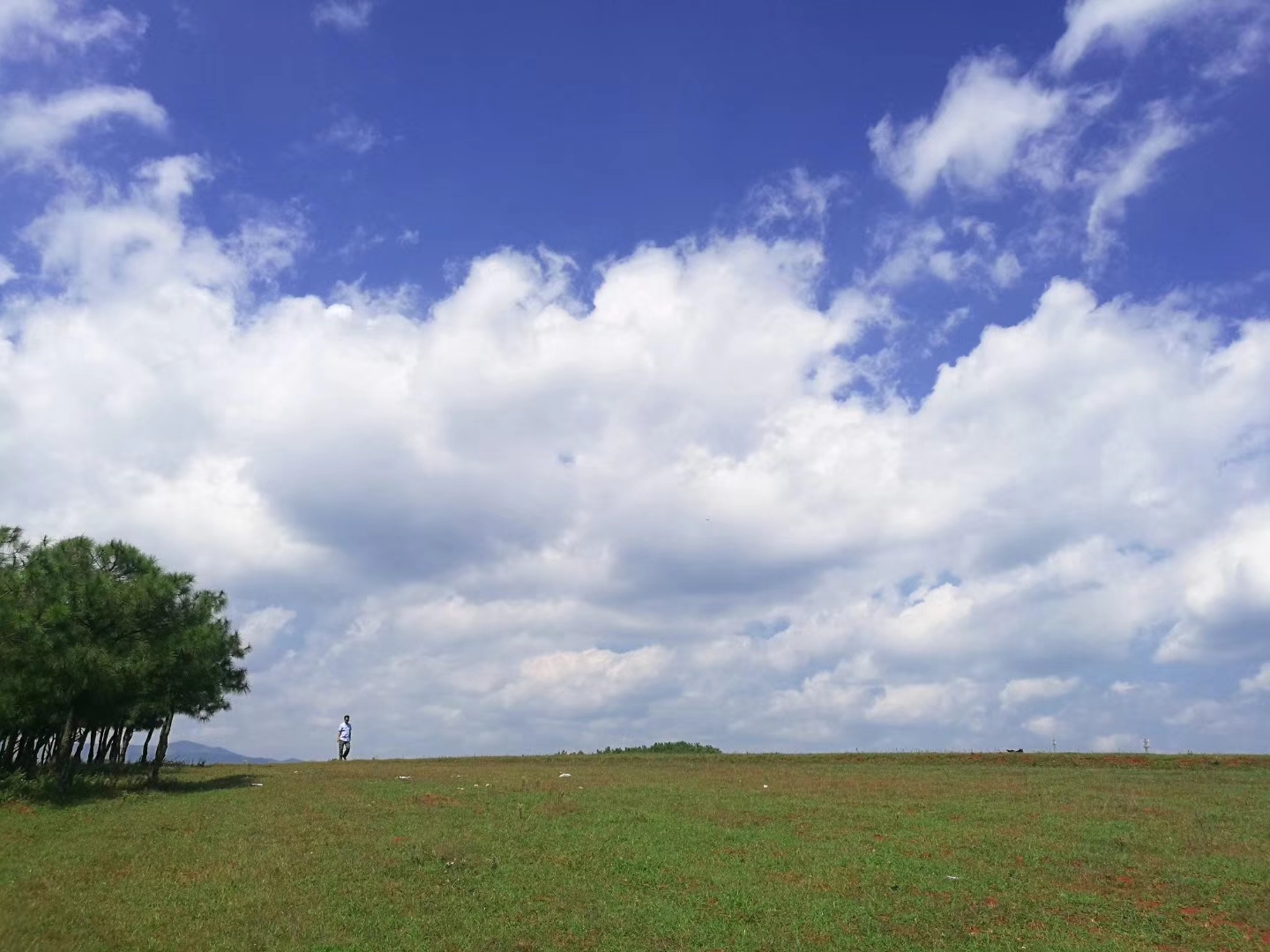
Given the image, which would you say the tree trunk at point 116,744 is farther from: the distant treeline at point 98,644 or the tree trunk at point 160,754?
the tree trunk at point 160,754

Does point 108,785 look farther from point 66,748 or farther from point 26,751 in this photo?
point 26,751

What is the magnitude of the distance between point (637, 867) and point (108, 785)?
82.6 feet

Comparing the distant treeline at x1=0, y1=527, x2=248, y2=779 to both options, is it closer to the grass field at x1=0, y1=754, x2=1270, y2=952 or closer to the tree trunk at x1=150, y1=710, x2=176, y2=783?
the tree trunk at x1=150, y1=710, x2=176, y2=783

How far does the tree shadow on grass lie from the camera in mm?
33688

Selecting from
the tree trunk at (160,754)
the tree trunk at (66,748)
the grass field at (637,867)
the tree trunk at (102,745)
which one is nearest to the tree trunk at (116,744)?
the tree trunk at (102,745)

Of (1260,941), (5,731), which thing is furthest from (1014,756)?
(5,731)

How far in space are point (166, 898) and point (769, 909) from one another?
13.2m

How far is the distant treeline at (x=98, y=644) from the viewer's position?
108 feet

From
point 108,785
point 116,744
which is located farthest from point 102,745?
point 108,785

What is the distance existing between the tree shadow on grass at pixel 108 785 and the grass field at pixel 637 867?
587mm

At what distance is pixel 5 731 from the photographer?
135ft

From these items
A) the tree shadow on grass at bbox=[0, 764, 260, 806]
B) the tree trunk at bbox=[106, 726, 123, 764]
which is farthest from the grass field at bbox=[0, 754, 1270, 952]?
the tree trunk at bbox=[106, 726, 123, 764]

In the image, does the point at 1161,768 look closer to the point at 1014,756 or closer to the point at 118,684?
the point at 1014,756

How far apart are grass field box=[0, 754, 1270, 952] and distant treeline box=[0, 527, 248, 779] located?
3.98 meters
